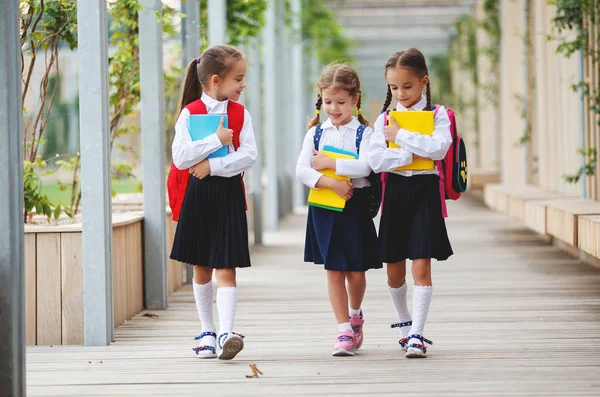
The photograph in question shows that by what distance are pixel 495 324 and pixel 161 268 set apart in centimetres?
182

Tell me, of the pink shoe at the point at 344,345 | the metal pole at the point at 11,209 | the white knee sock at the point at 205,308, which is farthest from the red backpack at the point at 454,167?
the metal pole at the point at 11,209

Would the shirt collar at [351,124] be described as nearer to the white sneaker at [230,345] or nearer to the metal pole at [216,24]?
the white sneaker at [230,345]

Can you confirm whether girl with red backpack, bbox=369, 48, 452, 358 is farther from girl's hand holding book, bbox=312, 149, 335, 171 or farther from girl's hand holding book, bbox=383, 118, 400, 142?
girl's hand holding book, bbox=312, 149, 335, 171

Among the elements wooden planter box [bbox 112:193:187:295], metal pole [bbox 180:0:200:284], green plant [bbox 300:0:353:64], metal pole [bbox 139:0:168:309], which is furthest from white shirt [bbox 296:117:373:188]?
green plant [bbox 300:0:353:64]

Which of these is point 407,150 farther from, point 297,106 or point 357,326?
point 297,106

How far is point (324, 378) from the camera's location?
3826mm

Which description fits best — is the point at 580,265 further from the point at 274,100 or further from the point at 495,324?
the point at 274,100

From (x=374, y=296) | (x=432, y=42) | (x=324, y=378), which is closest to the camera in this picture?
(x=324, y=378)

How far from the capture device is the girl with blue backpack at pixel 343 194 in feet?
13.7

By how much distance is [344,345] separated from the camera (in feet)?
13.9

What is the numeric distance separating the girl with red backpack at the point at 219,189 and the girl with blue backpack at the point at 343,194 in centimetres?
26

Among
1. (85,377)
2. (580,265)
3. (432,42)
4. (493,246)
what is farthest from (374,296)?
(432,42)

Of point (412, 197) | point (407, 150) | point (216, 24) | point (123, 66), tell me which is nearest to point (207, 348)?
point (412, 197)

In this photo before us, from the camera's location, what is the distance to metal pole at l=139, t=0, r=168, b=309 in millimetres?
5855
